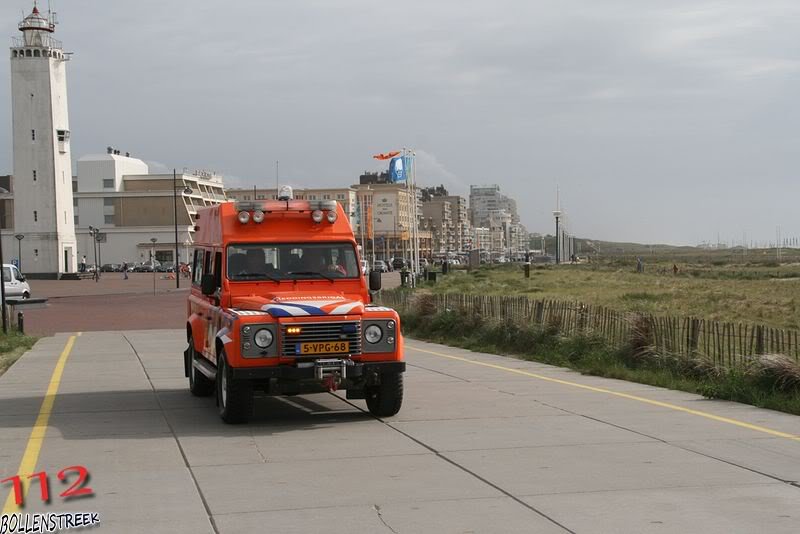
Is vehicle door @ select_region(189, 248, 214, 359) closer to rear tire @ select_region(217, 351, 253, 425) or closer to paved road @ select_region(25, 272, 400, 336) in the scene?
rear tire @ select_region(217, 351, 253, 425)

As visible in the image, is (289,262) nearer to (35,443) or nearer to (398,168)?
(35,443)

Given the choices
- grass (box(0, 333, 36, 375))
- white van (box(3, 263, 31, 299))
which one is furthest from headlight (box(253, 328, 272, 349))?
white van (box(3, 263, 31, 299))

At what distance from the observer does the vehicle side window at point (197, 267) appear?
52.4ft

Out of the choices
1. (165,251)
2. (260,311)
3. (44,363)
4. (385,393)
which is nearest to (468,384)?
(385,393)

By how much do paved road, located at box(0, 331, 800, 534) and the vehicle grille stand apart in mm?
1018

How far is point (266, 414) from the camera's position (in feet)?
45.0

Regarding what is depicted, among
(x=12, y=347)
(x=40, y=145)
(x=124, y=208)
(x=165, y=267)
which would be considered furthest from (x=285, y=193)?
(x=124, y=208)

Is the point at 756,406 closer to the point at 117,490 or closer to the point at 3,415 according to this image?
the point at 117,490

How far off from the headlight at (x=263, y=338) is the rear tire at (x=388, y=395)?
5.09 feet

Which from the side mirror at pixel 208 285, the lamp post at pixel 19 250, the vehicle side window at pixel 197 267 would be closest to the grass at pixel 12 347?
the vehicle side window at pixel 197 267

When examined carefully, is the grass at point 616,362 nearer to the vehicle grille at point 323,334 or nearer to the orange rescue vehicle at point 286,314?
the orange rescue vehicle at point 286,314

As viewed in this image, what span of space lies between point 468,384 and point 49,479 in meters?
8.77

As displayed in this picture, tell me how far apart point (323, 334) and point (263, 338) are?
0.72 metres

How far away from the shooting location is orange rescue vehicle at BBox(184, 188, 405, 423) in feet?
39.9
